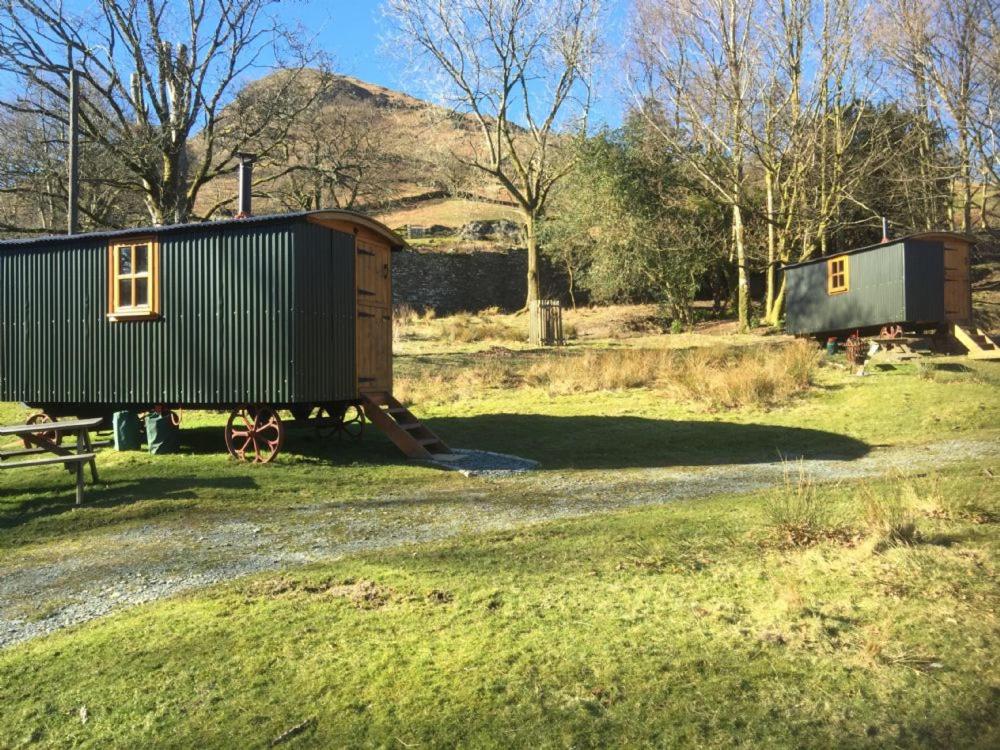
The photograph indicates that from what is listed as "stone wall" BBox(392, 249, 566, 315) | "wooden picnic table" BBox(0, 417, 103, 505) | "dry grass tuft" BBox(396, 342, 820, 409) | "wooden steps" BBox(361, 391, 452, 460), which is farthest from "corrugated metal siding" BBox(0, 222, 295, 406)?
"stone wall" BBox(392, 249, 566, 315)

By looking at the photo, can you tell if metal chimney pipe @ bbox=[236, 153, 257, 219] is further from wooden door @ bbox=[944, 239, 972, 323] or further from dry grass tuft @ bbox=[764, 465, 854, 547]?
wooden door @ bbox=[944, 239, 972, 323]

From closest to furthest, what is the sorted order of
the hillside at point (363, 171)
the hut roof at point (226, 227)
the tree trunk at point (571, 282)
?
the hut roof at point (226, 227)
the hillside at point (363, 171)
the tree trunk at point (571, 282)

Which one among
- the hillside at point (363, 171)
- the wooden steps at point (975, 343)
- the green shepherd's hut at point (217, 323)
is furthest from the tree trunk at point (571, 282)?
the green shepherd's hut at point (217, 323)

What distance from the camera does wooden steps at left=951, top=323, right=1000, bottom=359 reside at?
1845 centimetres

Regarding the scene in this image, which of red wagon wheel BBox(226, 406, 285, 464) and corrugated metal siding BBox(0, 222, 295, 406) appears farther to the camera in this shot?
red wagon wheel BBox(226, 406, 285, 464)

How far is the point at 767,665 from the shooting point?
12.2 ft

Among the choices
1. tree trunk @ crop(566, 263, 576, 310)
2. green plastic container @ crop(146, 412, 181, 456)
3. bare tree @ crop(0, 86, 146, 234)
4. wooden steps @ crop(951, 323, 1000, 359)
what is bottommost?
green plastic container @ crop(146, 412, 181, 456)

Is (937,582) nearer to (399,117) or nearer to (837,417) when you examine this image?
(837,417)

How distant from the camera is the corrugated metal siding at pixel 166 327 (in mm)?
10445

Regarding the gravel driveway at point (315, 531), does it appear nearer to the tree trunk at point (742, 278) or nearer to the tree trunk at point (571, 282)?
the tree trunk at point (742, 278)

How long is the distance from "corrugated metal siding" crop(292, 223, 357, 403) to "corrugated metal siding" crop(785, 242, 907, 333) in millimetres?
14865

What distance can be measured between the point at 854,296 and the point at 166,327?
58.2 ft

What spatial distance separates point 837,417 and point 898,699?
11.1 meters

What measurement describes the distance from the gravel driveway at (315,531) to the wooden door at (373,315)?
81.3 inches
